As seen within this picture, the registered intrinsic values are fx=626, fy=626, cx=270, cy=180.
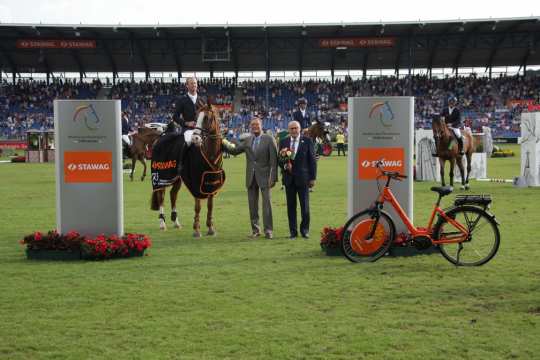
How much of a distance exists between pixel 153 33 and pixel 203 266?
44629 millimetres

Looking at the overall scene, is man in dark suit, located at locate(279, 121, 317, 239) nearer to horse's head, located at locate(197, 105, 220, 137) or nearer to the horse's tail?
horse's head, located at locate(197, 105, 220, 137)

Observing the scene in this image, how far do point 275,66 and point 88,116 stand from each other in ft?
163

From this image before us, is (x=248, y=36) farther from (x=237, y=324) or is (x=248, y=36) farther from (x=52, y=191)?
(x=237, y=324)

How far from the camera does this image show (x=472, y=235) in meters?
7.89

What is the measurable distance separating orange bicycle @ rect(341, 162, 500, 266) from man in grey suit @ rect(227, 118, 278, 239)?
8.62ft

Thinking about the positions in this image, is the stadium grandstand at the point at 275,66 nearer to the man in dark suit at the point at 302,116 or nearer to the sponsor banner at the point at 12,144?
the sponsor banner at the point at 12,144

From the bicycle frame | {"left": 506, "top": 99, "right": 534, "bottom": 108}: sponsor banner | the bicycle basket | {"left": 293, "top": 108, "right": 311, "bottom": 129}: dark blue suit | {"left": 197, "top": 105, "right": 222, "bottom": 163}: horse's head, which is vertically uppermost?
{"left": 506, "top": 99, "right": 534, "bottom": 108}: sponsor banner

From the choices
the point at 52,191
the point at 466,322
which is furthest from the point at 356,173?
the point at 52,191

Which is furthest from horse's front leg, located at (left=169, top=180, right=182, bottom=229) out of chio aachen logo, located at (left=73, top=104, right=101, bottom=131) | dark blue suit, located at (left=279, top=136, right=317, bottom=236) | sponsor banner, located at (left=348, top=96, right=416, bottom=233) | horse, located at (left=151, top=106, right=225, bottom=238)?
sponsor banner, located at (left=348, top=96, right=416, bottom=233)

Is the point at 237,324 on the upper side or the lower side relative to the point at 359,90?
lower

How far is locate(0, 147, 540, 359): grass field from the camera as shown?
502cm

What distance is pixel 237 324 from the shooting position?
5.64 metres

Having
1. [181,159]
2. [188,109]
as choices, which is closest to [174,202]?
[181,159]

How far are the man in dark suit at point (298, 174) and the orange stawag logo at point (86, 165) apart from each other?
2995mm
